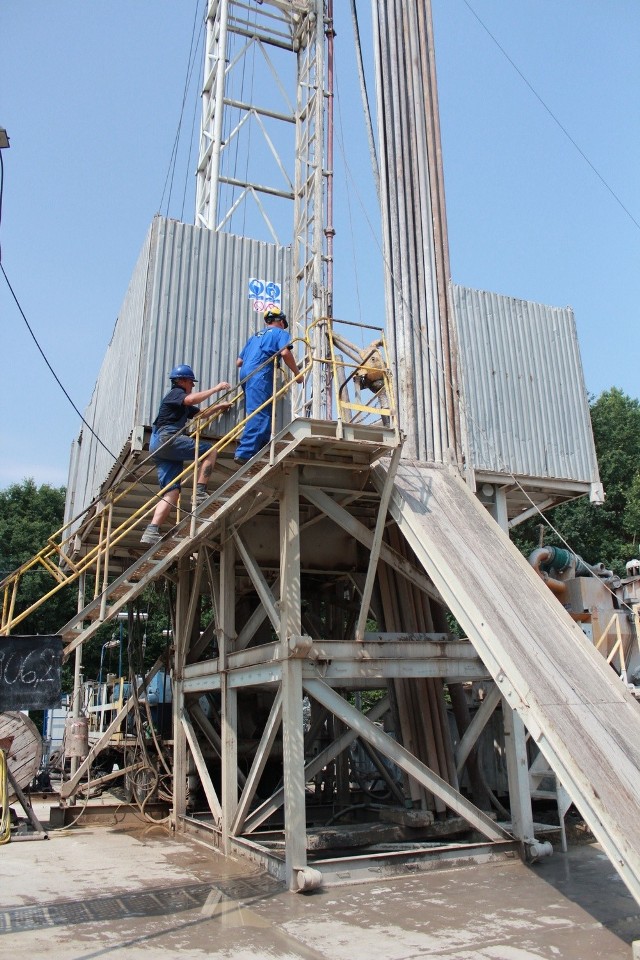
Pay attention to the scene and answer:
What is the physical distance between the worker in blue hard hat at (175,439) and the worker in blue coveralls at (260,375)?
1.27 ft

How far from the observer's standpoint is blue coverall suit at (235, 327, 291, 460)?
10461 mm

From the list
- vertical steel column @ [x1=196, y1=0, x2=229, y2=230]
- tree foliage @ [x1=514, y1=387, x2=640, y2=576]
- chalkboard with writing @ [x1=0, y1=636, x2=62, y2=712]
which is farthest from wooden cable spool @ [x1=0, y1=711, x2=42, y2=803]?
tree foliage @ [x1=514, y1=387, x2=640, y2=576]

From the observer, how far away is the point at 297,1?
22.5 m

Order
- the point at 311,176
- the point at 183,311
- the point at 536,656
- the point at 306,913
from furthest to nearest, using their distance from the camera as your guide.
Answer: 1. the point at 311,176
2. the point at 183,311
3. the point at 536,656
4. the point at 306,913

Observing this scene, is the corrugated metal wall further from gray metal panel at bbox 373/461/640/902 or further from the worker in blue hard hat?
gray metal panel at bbox 373/461/640/902

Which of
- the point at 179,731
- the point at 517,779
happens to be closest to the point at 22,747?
the point at 179,731

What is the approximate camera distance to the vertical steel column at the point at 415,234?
12.1m

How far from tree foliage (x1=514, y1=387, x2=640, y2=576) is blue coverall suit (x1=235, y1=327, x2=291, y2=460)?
85.5 ft

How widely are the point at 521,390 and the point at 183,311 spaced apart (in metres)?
5.77

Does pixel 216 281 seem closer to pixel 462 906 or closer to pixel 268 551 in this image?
pixel 268 551

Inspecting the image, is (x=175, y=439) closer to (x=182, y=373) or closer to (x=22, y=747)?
(x=182, y=373)

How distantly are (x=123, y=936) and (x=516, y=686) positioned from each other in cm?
424

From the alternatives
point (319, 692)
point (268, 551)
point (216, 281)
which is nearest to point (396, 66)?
point (216, 281)

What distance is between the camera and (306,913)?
761 centimetres
